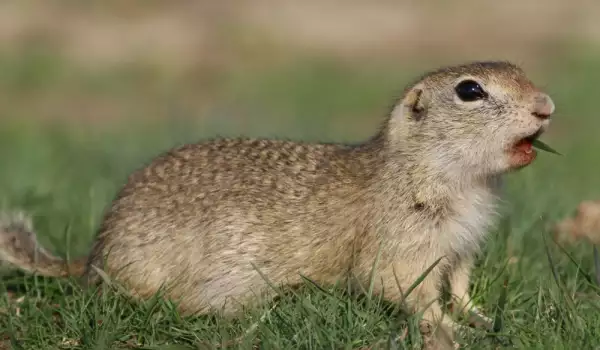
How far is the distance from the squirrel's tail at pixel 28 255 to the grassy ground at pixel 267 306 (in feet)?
0.25

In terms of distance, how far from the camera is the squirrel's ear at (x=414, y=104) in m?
5.25

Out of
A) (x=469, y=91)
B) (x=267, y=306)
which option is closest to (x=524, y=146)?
(x=469, y=91)

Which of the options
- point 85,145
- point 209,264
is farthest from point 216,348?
point 85,145

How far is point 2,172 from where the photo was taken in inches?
342

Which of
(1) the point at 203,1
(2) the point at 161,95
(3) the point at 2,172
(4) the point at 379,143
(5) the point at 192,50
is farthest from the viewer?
(1) the point at 203,1

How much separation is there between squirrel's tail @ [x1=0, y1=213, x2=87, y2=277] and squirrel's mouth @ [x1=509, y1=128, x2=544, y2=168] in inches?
89.0

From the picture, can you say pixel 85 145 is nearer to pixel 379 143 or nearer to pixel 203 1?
pixel 379 143

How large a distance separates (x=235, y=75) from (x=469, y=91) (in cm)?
1064

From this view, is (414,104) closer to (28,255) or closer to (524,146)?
(524,146)

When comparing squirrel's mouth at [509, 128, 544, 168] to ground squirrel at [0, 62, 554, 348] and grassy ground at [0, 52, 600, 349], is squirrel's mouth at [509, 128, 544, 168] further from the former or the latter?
grassy ground at [0, 52, 600, 349]

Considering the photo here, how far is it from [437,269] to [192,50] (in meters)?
12.1

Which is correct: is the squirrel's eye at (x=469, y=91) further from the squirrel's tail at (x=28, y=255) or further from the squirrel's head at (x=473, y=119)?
the squirrel's tail at (x=28, y=255)

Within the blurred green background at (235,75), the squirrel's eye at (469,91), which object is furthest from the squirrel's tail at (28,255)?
the squirrel's eye at (469,91)

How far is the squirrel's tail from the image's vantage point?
548cm
